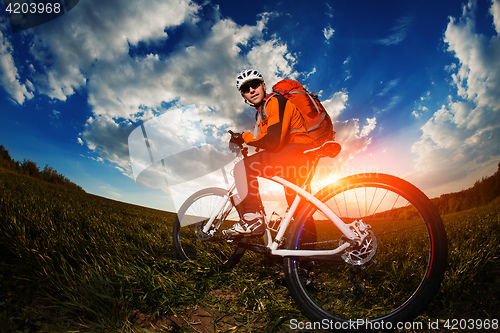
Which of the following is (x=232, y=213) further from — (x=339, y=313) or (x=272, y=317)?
(x=339, y=313)

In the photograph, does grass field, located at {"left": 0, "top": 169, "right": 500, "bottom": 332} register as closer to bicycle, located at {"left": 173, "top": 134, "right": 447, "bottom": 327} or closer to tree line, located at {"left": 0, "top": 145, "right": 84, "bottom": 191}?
bicycle, located at {"left": 173, "top": 134, "right": 447, "bottom": 327}

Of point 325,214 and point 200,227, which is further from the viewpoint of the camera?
point 200,227

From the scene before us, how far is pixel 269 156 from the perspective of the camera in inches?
116

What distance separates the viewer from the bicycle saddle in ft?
8.36

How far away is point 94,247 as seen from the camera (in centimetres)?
322

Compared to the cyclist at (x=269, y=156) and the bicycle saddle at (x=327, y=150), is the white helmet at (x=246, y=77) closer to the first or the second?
the cyclist at (x=269, y=156)

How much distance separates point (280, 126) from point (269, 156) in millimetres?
442

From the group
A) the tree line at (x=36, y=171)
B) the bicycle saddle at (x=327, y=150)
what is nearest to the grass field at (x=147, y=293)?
the bicycle saddle at (x=327, y=150)

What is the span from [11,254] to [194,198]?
93.9 inches

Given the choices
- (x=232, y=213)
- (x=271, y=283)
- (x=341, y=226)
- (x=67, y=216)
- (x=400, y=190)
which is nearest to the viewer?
(x=400, y=190)

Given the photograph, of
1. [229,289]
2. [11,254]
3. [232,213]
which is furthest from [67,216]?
[229,289]

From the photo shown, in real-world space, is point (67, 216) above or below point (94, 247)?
above

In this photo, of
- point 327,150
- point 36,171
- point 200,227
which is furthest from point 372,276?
point 36,171

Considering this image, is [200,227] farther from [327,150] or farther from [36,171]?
[36,171]
